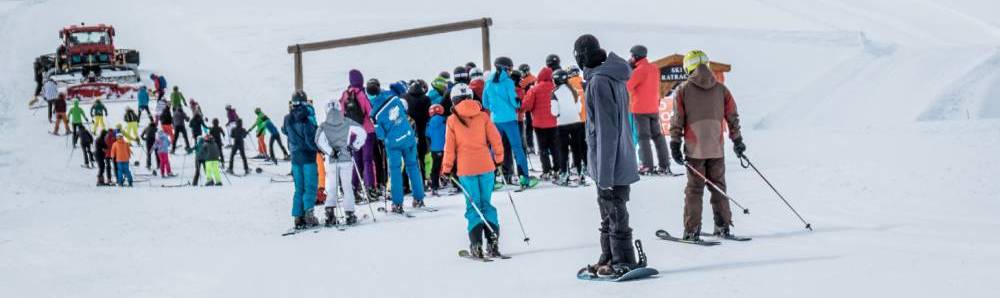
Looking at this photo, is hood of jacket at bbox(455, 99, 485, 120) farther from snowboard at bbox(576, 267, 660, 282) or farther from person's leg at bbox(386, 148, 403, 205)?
person's leg at bbox(386, 148, 403, 205)

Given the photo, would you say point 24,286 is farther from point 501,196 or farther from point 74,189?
point 74,189

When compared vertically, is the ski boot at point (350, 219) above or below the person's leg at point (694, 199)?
below

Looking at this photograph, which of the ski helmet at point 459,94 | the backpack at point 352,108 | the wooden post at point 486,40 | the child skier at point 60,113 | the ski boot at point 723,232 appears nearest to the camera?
the ski boot at point 723,232

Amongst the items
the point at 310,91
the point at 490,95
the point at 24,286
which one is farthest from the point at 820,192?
the point at 310,91

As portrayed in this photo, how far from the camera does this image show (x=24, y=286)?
8.30m

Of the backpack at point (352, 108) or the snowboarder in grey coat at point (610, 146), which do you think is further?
the backpack at point (352, 108)

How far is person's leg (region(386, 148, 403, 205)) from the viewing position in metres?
11.0

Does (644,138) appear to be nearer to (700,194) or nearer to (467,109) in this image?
(700,194)

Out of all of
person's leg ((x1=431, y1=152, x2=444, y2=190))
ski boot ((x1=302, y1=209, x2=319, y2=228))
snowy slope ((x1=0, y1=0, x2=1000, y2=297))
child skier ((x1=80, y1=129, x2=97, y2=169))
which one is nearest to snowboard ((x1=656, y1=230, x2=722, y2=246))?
snowy slope ((x1=0, y1=0, x2=1000, y2=297))

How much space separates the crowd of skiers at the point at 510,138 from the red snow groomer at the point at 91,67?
1966cm

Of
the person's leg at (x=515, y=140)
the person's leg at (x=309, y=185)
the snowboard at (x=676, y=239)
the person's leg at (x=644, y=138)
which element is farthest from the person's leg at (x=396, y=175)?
the snowboard at (x=676, y=239)

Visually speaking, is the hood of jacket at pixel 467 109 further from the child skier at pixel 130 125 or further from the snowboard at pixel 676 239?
the child skier at pixel 130 125

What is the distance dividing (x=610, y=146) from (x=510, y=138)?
237 inches

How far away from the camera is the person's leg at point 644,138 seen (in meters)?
12.6
